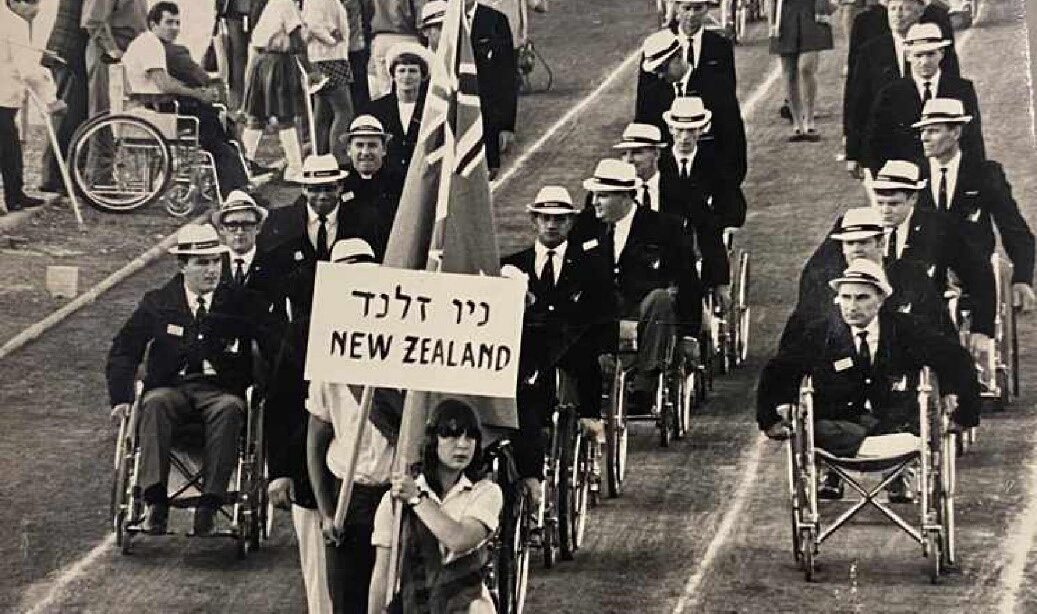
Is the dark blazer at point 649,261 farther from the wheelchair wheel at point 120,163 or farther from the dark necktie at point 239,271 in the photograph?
the wheelchair wheel at point 120,163

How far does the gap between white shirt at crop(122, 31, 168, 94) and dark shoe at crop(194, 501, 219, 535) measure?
1.80 meters

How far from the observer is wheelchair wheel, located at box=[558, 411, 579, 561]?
12.5m

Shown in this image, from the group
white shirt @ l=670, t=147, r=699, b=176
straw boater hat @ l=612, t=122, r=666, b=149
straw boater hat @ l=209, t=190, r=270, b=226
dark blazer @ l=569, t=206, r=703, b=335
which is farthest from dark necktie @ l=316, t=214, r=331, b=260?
white shirt @ l=670, t=147, r=699, b=176

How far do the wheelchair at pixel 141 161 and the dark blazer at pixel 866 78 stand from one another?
2.60 meters

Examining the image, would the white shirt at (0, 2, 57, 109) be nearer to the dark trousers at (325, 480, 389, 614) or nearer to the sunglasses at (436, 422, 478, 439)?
the dark trousers at (325, 480, 389, 614)

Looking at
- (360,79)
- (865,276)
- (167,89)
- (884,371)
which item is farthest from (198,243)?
(884,371)

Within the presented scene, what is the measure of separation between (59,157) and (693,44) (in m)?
2.70

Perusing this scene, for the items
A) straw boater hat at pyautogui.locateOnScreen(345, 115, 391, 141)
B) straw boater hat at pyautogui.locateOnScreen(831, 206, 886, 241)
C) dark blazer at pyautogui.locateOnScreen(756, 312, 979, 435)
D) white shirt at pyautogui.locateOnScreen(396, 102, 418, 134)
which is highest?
white shirt at pyautogui.locateOnScreen(396, 102, 418, 134)

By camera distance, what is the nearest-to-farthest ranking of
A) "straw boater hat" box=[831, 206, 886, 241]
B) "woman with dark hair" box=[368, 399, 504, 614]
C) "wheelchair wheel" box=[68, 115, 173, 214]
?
"woman with dark hair" box=[368, 399, 504, 614] → "straw boater hat" box=[831, 206, 886, 241] → "wheelchair wheel" box=[68, 115, 173, 214]

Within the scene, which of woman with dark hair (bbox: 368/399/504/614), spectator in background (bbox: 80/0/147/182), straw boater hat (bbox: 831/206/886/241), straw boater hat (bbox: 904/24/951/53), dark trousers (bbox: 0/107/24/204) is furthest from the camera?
dark trousers (bbox: 0/107/24/204)

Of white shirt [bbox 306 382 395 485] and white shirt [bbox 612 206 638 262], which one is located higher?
white shirt [bbox 612 206 638 262]

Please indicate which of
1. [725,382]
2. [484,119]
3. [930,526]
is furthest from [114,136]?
[930,526]

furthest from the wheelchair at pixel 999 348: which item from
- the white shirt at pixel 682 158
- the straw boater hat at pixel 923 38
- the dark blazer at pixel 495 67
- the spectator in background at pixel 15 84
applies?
the spectator in background at pixel 15 84

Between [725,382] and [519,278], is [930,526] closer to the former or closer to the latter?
[725,382]
